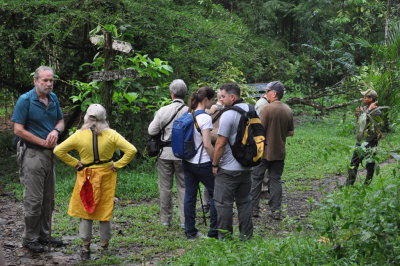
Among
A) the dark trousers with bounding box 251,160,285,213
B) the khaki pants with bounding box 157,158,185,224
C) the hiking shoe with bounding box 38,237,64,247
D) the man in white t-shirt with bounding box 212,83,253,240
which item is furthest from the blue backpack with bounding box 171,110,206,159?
the dark trousers with bounding box 251,160,285,213

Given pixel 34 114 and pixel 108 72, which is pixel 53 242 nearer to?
pixel 34 114

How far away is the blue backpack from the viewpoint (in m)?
7.41

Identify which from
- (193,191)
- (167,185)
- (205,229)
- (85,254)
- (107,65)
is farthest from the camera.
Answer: (107,65)

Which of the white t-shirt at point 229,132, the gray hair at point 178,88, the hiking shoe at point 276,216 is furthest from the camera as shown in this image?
the hiking shoe at point 276,216

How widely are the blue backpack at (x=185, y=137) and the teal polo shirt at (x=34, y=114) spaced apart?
1.54 m

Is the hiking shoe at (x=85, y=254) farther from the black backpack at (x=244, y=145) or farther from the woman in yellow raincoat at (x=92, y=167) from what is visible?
the black backpack at (x=244, y=145)

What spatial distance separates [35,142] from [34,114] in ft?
1.09

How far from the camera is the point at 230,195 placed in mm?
6848

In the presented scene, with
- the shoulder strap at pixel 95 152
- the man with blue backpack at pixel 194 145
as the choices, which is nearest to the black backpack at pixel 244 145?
the man with blue backpack at pixel 194 145

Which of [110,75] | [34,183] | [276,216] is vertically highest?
[110,75]

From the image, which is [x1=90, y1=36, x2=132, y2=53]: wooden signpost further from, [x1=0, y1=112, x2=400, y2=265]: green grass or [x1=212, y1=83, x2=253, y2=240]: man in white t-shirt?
[x1=212, y1=83, x2=253, y2=240]: man in white t-shirt

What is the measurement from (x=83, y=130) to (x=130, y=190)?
4.32m

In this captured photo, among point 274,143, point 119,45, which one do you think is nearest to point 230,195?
point 274,143

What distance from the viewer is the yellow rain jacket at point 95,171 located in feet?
22.3
